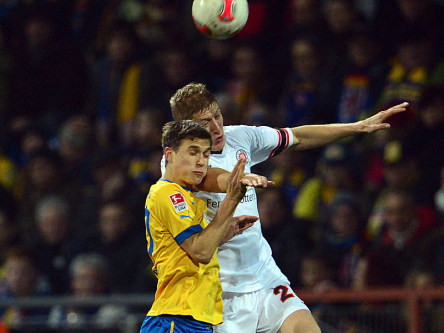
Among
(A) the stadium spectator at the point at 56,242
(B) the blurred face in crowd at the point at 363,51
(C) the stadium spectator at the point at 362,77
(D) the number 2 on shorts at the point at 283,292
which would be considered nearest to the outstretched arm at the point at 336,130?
(D) the number 2 on shorts at the point at 283,292

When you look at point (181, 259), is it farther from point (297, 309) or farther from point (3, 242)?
point (3, 242)

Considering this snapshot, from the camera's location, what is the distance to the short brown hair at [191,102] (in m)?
→ 4.48

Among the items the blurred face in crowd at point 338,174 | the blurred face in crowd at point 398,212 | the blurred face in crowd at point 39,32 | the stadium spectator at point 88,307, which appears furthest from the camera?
the blurred face in crowd at point 39,32

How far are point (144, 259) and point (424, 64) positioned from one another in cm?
302

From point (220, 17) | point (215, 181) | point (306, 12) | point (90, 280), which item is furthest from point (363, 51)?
point (215, 181)

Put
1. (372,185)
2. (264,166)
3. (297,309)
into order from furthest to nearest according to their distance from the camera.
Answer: (264,166), (372,185), (297,309)

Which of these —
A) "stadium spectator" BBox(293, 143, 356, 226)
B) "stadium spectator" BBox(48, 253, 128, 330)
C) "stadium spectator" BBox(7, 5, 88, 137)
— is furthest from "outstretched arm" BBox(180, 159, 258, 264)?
"stadium spectator" BBox(7, 5, 88, 137)

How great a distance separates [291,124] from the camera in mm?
7996

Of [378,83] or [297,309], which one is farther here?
[378,83]

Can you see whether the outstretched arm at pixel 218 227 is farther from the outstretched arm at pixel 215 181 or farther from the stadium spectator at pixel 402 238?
the stadium spectator at pixel 402 238

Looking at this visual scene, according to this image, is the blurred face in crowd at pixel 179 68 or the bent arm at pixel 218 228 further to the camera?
the blurred face in crowd at pixel 179 68

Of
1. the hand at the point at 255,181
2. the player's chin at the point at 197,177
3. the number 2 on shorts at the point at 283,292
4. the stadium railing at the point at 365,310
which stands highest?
the player's chin at the point at 197,177

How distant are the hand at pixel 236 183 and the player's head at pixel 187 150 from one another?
267 mm

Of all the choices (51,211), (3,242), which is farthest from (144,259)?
(3,242)
